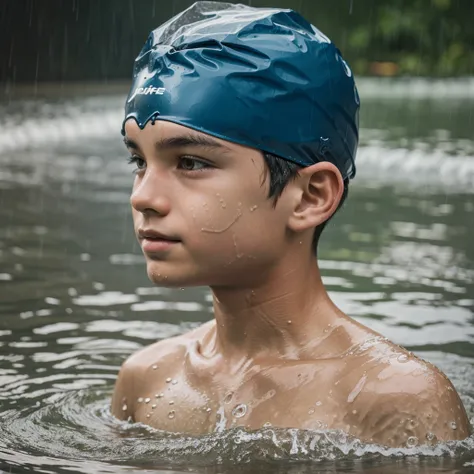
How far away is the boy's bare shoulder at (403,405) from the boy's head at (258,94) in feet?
1.71

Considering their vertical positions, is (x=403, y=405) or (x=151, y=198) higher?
(x=151, y=198)

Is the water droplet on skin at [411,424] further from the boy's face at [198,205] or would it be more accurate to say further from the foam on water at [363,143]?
the foam on water at [363,143]

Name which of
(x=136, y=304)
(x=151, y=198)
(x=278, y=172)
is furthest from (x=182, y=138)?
(x=136, y=304)

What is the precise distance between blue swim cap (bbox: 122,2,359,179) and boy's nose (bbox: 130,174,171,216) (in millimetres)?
189

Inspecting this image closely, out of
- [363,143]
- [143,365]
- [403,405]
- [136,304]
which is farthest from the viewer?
[363,143]

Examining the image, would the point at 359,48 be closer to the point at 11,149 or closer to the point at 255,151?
the point at 11,149

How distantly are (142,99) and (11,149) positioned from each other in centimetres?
1157

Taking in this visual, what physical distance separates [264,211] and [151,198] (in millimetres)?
338

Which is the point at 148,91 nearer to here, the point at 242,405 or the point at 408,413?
the point at 242,405

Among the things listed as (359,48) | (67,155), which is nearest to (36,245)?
(67,155)

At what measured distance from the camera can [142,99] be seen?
3.53m

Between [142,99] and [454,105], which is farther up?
[142,99]

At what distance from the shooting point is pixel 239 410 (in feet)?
11.9

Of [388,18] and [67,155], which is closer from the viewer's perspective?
[67,155]
